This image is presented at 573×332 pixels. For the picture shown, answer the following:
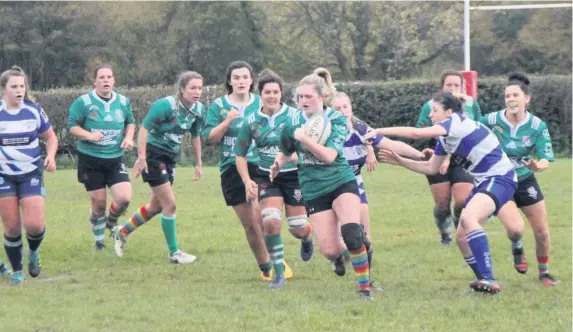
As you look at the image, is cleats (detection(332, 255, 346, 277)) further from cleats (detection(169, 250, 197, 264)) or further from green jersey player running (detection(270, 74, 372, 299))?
cleats (detection(169, 250, 197, 264))

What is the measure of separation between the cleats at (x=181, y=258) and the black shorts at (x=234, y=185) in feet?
4.83

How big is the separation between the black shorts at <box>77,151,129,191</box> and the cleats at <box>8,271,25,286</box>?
1767 millimetres

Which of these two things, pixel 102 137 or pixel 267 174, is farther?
pixel 102 137

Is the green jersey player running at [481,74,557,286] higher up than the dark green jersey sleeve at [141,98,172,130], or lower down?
lower down

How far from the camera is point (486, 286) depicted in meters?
7.54

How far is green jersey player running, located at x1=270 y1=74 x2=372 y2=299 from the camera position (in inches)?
292

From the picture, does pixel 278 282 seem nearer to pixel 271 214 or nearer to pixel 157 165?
pixel 271 214

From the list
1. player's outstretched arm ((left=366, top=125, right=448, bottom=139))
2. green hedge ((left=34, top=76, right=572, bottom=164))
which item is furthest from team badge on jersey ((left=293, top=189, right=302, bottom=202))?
green hedge ((left=34, top=76, right=572, bottom=164))

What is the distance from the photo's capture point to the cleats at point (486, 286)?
7.54m

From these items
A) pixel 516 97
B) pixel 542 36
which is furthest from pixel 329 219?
pixel 542 36

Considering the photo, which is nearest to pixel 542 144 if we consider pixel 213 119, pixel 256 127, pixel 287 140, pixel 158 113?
pixel 287 140

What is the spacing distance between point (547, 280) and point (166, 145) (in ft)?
13.1

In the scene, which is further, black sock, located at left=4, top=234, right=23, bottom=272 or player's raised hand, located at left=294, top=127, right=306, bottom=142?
black sock, located at left=4, top=234, right=23, bottom=272

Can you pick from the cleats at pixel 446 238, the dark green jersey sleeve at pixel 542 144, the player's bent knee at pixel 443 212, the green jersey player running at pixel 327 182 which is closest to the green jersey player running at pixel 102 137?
the green jersey player running at pixel 327 182
